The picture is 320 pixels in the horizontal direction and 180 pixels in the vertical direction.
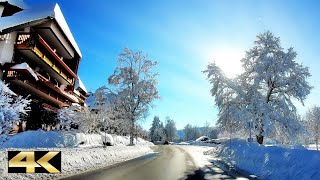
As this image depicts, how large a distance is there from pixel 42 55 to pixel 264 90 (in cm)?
2490

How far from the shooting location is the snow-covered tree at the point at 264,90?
29.8 meters

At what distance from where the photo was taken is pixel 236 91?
31438mm

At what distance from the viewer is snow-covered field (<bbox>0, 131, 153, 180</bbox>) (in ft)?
46.4

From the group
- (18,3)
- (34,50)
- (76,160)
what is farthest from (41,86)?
(76,160)

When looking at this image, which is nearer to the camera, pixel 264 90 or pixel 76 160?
pixel 76 160

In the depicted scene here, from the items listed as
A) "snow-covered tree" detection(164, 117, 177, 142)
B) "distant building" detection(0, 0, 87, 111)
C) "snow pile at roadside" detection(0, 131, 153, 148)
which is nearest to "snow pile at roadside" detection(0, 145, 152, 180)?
"snow pile at roadside" detection(0, 131, 153, 148)

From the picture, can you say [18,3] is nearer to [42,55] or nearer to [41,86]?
[42,55]

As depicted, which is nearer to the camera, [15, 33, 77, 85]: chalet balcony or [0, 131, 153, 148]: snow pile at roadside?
[0, 131, 153, 148]: snow pile at roadside

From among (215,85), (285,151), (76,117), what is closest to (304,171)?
(285,151)

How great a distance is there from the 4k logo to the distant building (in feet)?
86.0

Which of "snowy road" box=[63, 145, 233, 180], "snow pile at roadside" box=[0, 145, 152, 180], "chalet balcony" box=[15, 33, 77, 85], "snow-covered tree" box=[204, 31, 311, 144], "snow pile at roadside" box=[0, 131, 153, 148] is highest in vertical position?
"chalet balcony" box=[15, 33, 77, 85]

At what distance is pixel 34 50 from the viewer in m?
36.1

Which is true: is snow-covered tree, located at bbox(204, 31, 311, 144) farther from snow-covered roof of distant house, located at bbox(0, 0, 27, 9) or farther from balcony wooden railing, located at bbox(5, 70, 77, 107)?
snow-covered roof of distant house, located at bbox(0, 0, 27, 9)

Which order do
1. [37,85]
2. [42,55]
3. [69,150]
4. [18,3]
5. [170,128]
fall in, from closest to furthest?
[69,150] → [37,85] → [42,55] → [18,3] → [170,128]
